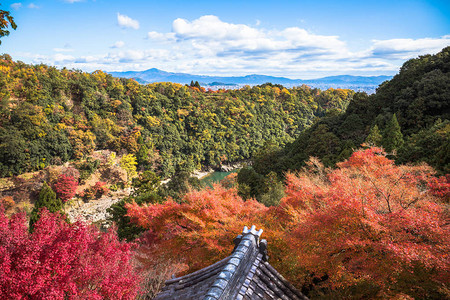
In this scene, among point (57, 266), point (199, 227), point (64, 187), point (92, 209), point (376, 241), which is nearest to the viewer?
point (376, 241)

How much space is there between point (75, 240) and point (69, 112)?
106ft

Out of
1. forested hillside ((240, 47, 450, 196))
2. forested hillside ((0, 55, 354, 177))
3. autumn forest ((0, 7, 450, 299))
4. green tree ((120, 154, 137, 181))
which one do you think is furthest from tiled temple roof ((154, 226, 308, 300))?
green tree ((120, 154, 137, 181))

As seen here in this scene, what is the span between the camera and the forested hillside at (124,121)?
26953mm

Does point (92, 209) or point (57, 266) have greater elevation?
point (57, 266)

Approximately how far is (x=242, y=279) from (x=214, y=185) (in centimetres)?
1026

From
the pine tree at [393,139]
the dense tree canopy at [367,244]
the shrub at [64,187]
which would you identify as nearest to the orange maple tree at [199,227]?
the dense tree canopy at [367,244]

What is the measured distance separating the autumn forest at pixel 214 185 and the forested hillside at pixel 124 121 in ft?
0.66

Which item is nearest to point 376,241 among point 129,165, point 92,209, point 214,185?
point 214,185

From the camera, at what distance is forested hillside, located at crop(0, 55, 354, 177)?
27.0 meters

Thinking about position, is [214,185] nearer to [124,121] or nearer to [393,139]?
[393,139]

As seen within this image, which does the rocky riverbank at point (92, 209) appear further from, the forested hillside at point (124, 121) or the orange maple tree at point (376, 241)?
the orange maple tree at point (376, 241)

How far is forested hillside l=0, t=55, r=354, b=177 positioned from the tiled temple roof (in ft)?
90.2

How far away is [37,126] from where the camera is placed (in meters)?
27.4

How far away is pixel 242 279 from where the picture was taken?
3023 millimetres
